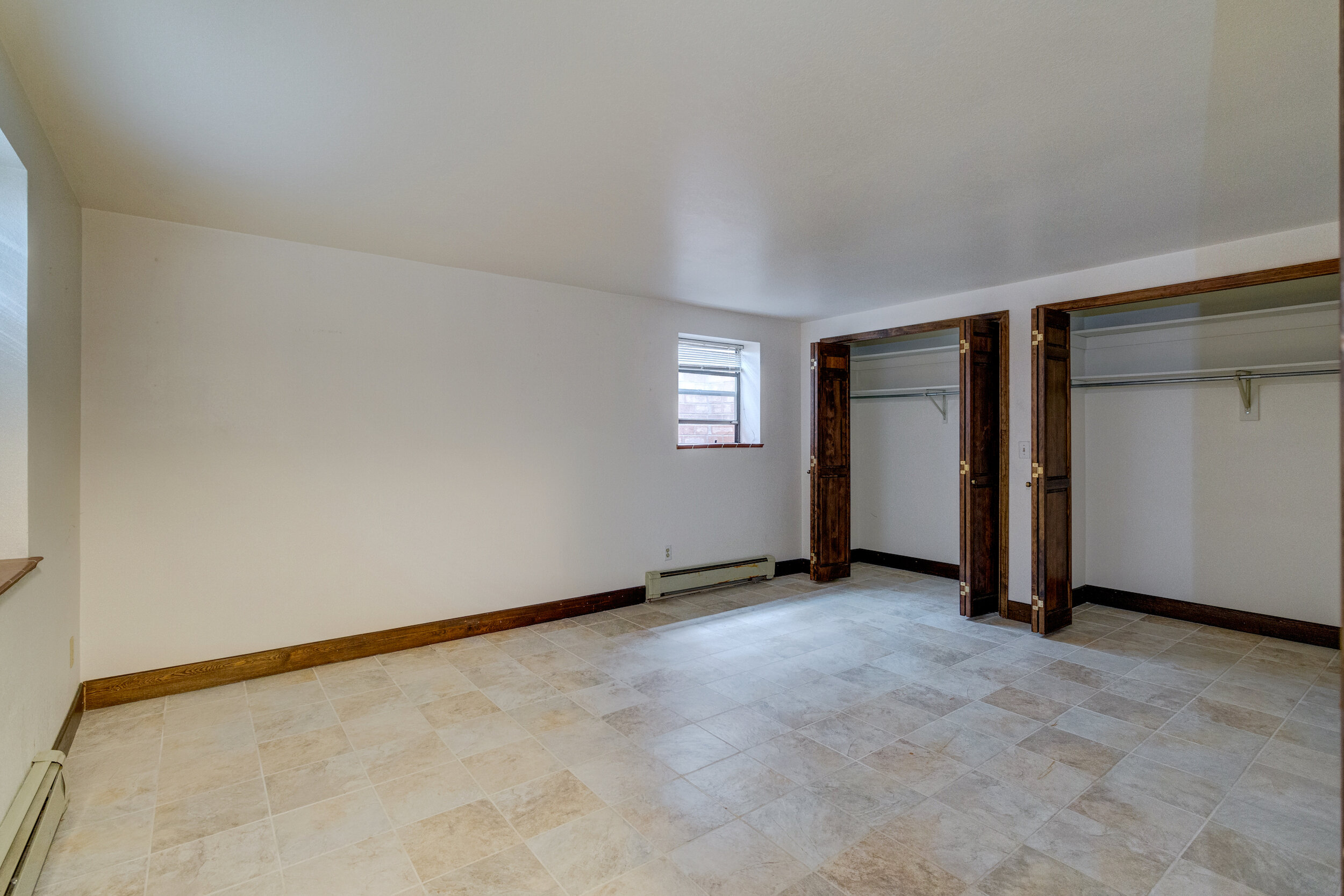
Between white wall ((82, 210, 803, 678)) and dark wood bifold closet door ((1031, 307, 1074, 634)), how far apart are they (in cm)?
269

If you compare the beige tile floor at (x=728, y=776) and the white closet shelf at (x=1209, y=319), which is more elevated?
the white closet shelf at (x=1209, y=319)

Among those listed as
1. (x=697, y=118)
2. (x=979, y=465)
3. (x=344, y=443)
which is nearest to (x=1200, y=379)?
(x=979, y=465)

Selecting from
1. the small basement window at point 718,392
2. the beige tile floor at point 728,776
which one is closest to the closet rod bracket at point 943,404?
the small basement window at point 718,392

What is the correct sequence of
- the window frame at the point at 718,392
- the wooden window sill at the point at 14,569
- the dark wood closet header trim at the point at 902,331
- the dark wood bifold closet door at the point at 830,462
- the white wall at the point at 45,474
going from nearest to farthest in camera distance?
1. the wooden window sill at the point at 14,569
2. the white wall at the point at 45,474
3. the dark wood closet header trim at the point at 902,331
4. the window frame at the point at 718,392
5. the dark wood bifold closet door at the point at 830,462

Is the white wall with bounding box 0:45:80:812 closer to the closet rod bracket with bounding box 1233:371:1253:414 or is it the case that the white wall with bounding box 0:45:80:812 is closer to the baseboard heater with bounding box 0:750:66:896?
the baseboard heater with bounding box 0:750:66:896

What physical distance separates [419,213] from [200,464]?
Result: 1.87 metres

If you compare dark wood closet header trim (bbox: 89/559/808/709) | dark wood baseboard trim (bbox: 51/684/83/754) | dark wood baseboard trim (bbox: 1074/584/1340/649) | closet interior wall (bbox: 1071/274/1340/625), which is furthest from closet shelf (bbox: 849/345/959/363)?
dark wood baseboard trim (bbox: 51/684/83/754)

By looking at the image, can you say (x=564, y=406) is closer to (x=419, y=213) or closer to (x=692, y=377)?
(x=692, y=377)

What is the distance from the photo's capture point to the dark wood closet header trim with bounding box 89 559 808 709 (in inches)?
128

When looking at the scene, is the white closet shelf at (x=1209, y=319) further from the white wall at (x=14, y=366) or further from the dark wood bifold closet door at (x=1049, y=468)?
the white wall at (x=14, y=366)

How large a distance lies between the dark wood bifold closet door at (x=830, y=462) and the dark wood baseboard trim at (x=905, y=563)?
A: 0.62m

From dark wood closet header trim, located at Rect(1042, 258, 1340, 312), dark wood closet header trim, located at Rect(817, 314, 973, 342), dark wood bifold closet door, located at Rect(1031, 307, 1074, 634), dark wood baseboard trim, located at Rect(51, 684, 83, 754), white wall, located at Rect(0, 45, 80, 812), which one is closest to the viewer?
white wall, located at Rect(0, 45, 80, 812)

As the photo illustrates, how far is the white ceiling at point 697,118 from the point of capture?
69.2 inches

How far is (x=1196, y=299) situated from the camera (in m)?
4.25
